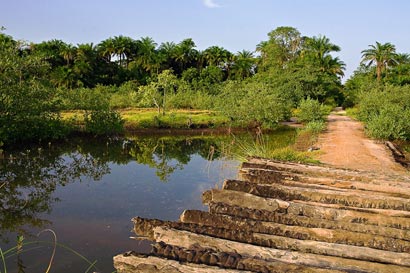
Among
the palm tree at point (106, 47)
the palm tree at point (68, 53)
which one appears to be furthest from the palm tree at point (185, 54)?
the palm tree at point (68, 53)

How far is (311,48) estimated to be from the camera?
163ft

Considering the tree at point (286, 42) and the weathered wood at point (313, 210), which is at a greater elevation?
the tree at point (286, 42)

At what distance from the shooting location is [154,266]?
3164 mm

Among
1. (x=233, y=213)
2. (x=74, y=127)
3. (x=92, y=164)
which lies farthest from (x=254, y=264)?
(x=74, y=127)

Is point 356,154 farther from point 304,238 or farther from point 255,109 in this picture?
point 255,109

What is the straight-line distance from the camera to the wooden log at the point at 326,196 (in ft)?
16.0

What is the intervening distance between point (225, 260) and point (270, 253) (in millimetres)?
503

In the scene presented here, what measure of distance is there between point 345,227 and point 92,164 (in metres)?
10.5

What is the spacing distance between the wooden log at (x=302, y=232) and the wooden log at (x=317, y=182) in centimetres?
157

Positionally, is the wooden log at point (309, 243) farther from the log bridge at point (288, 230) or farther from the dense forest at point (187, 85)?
the dense forest at point (187, 85)

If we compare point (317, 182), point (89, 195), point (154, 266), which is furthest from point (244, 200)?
point (89, 195)

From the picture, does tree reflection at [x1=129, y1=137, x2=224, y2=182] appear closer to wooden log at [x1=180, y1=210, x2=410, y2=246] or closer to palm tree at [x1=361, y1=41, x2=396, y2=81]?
wooden log at [x1=180, y1=210, x2=410, y2=246]

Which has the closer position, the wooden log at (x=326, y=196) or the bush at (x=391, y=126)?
the wooden log at (x=326, y=196)

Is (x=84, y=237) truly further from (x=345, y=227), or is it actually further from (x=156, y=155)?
(x=156, y=155)
